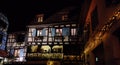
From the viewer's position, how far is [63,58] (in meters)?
23.3

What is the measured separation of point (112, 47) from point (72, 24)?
17.0 metres

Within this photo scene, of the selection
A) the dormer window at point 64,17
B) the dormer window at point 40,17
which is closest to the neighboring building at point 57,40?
the dormer window at point 64,17

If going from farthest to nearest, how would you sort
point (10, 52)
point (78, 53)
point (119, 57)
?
point (10, 52)
point (78, 53)
point (119, 57)

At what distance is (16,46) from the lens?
92.7ft

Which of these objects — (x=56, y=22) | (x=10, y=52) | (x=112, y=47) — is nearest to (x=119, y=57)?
(x=112, y=47)

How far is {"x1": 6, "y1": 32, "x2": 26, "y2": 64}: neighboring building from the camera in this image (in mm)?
27581

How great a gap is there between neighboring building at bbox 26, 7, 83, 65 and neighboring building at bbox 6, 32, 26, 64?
3744mm

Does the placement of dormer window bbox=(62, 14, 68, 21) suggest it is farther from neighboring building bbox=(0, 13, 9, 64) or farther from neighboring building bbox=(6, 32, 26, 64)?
neighboring building bbox=(0, 13, 9, 64)

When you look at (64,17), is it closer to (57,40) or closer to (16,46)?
(57,40)

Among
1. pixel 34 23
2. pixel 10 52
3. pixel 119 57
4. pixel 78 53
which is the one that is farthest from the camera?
pixel 10 52

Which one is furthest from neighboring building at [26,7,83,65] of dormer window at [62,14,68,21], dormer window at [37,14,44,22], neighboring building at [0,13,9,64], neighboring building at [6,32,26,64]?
neighboring building at [0,13,9,64]

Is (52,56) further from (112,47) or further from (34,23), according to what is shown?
(112,47)

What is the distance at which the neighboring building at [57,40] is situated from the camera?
23.4 metres

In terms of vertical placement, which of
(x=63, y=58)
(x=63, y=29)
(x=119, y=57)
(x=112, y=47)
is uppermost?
(x=63, y=29)
